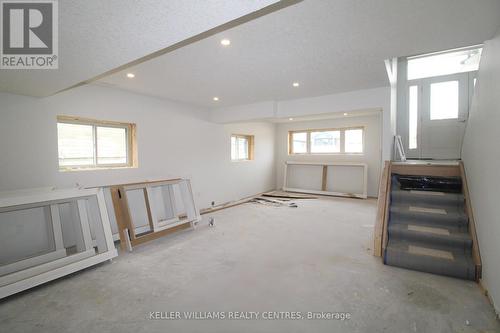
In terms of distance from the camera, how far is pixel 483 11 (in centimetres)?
194

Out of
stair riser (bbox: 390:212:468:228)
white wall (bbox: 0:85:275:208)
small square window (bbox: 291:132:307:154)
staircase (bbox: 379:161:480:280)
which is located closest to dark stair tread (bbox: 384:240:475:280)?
staircase (bbox: 379:161:480:280)

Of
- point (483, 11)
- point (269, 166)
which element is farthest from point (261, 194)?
point (483, 11)

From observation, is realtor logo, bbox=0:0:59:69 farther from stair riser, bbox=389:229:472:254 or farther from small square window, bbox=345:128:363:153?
small square window, bbox=345:128:363:153

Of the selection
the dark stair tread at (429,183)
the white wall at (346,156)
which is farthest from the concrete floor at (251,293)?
the white wall at (346,156)

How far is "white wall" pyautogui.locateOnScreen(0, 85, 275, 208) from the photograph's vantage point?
9.60ft

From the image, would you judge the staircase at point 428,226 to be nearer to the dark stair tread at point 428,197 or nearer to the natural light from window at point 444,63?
the dark stair tread at point 428,197

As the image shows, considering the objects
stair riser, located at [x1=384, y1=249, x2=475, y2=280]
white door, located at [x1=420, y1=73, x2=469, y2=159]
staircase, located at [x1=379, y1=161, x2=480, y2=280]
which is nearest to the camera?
stair riser, located at [x1=384, y1=249, x2=475, y2=280]

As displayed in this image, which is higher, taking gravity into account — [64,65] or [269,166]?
[64,65]

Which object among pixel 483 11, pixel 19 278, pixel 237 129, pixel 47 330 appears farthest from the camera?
pixel 237 129

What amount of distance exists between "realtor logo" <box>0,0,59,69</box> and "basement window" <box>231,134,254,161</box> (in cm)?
497

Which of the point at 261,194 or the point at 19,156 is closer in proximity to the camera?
the point at 19,156

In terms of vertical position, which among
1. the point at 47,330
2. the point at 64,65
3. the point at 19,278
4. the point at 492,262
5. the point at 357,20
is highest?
the point at 357,20

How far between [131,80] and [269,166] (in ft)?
17.9

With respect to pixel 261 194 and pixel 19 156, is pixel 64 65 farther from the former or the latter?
pixel 261 194
